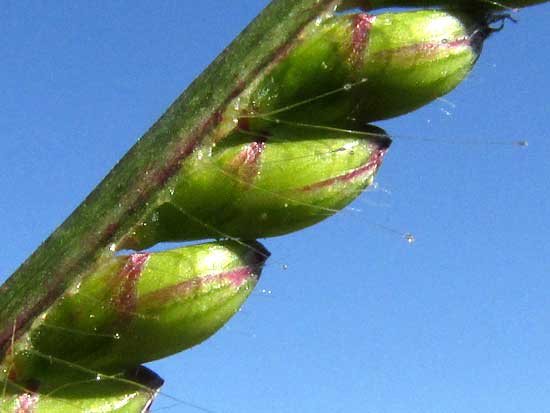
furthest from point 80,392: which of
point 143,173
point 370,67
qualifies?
point 370,67

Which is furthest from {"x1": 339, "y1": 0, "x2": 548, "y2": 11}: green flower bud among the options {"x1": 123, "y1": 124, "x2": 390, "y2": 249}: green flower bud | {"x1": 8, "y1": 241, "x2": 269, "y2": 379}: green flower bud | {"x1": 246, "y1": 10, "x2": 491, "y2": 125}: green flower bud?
{"x1": 8, "y1": 241, "x2": 269, "y2": 379}: green flower bud

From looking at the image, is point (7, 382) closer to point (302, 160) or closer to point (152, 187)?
point (152, 187)

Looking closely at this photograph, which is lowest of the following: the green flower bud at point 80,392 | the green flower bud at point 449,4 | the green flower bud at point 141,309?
the green flower bud at point 80,392

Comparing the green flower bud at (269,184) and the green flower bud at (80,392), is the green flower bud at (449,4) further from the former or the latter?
the green flower bud at (80,392)

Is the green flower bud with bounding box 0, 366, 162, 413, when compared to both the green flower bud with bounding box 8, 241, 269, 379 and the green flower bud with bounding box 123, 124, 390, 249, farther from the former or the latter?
the green flower bud with bounding box 123, 124, 390, 249

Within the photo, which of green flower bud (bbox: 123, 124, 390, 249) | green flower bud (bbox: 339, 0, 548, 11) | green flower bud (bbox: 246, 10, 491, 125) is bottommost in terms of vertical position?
green flower bud (bbox: 123, 124, 390, 249)

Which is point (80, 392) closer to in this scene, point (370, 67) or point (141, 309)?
point (141, 309)

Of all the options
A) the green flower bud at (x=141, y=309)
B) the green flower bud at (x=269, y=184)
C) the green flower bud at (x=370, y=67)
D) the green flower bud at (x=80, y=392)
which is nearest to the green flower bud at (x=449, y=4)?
the green flower bud at (x=370, y=67)
